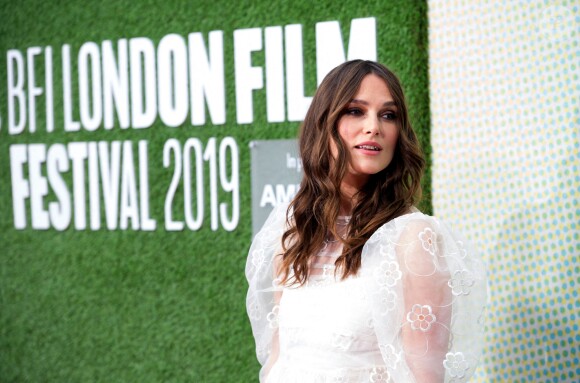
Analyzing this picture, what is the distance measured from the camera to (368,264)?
187cm

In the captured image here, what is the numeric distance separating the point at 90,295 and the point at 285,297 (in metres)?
2.25

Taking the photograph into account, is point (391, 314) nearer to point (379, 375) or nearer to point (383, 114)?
point (379, 375)

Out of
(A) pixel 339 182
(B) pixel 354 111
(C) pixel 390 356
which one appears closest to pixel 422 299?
(C) pixel 390 356

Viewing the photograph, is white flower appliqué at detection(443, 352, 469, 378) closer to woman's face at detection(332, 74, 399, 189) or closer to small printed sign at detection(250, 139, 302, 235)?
woman's face at detection(332, 74, 399, 189)

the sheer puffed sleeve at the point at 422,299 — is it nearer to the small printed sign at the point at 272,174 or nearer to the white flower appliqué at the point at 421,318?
the white flower appliqué at the point at 421,318

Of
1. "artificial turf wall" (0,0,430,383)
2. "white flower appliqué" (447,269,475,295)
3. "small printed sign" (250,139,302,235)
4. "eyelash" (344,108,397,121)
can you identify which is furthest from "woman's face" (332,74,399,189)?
"small printed sign" (250,139,302,235)

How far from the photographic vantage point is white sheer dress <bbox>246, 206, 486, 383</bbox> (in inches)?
69.4

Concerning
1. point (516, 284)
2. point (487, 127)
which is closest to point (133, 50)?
point (487, 127)

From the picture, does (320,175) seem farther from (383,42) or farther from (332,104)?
(383,42)

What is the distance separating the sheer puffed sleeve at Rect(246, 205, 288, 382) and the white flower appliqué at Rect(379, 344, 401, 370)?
51 cm

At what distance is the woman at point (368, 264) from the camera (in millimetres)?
1776

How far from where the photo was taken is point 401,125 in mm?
1984

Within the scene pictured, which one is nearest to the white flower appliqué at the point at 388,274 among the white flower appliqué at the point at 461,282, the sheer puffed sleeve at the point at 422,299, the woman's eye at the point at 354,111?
the sheer puffed sleeve at the point at 422,299

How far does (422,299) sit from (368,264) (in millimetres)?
167
